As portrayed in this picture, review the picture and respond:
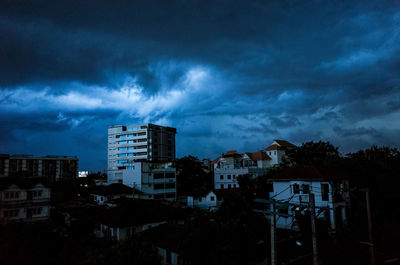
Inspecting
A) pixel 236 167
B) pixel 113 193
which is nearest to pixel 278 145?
pixel 236 167

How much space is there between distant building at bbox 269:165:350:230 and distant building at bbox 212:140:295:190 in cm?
2803

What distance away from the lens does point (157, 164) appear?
210 ft

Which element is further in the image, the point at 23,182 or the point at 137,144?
the point at 137,144

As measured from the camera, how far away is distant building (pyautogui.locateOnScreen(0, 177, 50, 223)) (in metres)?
28.0

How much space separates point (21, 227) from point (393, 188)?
41.0 meters

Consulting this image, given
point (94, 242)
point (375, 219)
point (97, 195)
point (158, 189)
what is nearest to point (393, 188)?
point (375, 219)

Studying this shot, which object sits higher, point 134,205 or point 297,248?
point 134,205

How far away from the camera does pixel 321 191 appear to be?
2912 centimetres

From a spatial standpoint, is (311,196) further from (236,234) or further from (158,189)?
(158,189)

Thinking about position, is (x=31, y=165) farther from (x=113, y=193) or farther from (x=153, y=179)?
(x=153, y=179)

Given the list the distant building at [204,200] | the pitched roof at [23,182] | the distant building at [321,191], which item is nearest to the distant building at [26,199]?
the pitched roof at [23,182]

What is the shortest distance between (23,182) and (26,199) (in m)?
2.50

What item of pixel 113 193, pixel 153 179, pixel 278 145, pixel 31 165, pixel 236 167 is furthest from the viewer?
pixel 278 145

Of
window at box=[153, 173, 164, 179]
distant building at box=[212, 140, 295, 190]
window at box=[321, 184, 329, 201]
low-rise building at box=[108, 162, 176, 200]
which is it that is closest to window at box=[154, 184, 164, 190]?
low-rise building at box=[108, 162, 176, 200]
